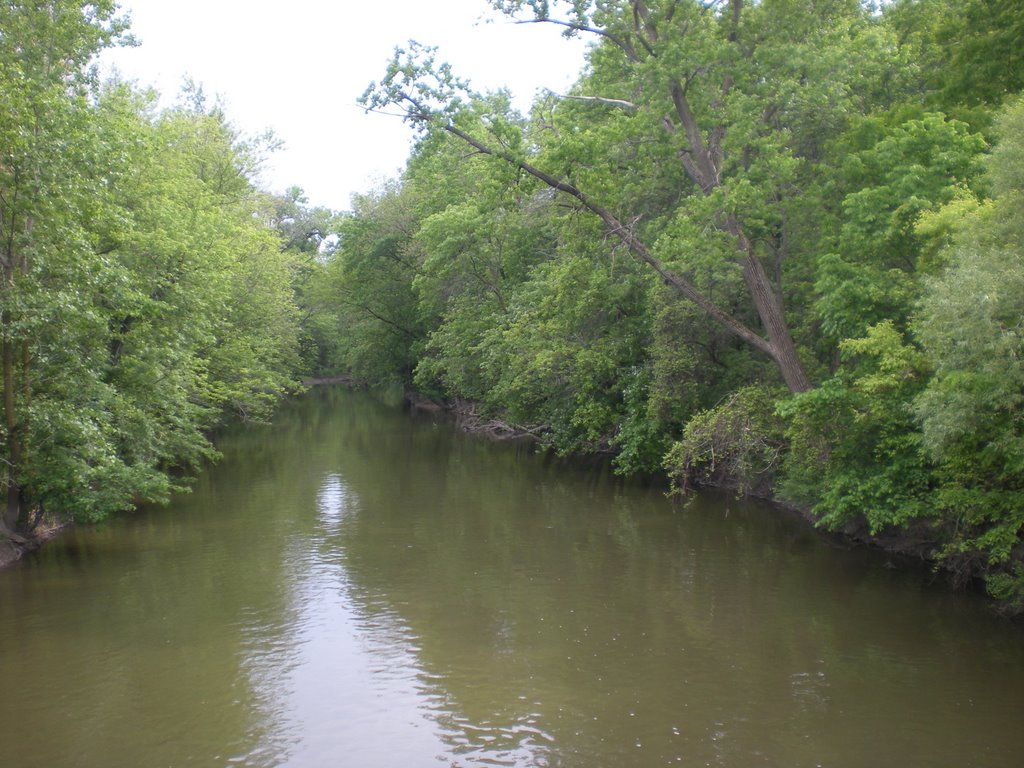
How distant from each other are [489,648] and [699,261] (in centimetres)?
945

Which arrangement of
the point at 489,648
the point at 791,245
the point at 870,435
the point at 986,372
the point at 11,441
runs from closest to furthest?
the point at 986,372 < the point at 489,648 < the point at 11,441 < the point at 870,435 < the point at 791,245

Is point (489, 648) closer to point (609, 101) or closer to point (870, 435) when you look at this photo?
point (870, 435)

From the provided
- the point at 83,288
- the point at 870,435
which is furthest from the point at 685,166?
the point at 83,288

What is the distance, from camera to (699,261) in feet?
57.2

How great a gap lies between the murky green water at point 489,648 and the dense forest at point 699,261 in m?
1.45

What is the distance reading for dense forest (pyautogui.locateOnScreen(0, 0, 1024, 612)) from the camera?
12.6 meters

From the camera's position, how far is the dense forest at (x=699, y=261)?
1265cm

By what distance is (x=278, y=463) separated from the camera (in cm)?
2853

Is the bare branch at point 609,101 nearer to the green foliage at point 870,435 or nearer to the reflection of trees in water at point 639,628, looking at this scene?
the green foliage at point 870,435

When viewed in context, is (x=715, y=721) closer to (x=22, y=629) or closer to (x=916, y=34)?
(x=22, y=629)

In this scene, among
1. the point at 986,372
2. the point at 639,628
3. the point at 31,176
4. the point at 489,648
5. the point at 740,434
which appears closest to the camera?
the point at 986,372

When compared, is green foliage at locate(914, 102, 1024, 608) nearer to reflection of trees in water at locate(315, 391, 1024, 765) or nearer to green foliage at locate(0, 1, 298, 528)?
reflection of trees in water at locate(315, 391, 1024, 765)

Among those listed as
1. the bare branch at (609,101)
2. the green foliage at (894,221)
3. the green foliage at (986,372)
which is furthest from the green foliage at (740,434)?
the bare branch at (609,101)

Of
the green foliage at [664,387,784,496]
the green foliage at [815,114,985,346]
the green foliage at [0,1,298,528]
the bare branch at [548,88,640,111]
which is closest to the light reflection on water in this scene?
the green foliage at [0,1,298,528]
